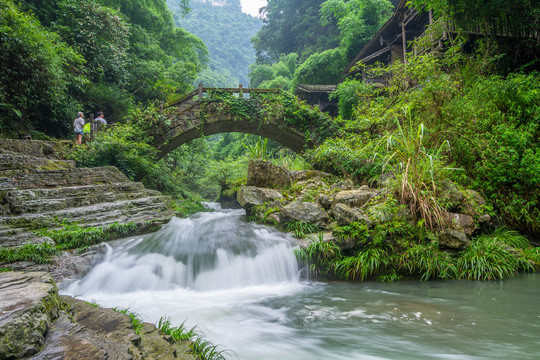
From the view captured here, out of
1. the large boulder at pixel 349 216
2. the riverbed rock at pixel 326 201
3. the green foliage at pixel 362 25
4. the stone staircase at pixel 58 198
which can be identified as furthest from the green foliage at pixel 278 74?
the large boulder at pixel 349 216

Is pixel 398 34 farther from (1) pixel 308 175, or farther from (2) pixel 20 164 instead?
(2) pixel 20 164

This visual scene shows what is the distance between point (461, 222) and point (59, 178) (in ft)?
28.3

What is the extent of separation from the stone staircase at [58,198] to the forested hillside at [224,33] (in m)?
63.8

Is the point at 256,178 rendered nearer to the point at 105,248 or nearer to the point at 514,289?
the point at 105,248

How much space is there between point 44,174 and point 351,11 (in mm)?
25251

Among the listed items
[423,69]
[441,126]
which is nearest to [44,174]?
[441,126]

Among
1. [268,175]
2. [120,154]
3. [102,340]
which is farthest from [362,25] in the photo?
[102,340]

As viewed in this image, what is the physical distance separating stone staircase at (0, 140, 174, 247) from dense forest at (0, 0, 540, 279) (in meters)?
1.74

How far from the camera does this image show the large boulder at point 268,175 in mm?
7922

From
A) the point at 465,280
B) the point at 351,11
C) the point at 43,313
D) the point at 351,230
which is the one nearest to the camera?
the point at 43,313

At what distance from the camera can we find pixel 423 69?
7457 millimetres

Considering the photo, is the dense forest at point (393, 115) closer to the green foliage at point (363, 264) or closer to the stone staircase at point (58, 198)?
the green foliage at point (363, 264)

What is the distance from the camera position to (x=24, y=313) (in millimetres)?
1735

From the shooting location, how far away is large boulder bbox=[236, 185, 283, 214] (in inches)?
282
